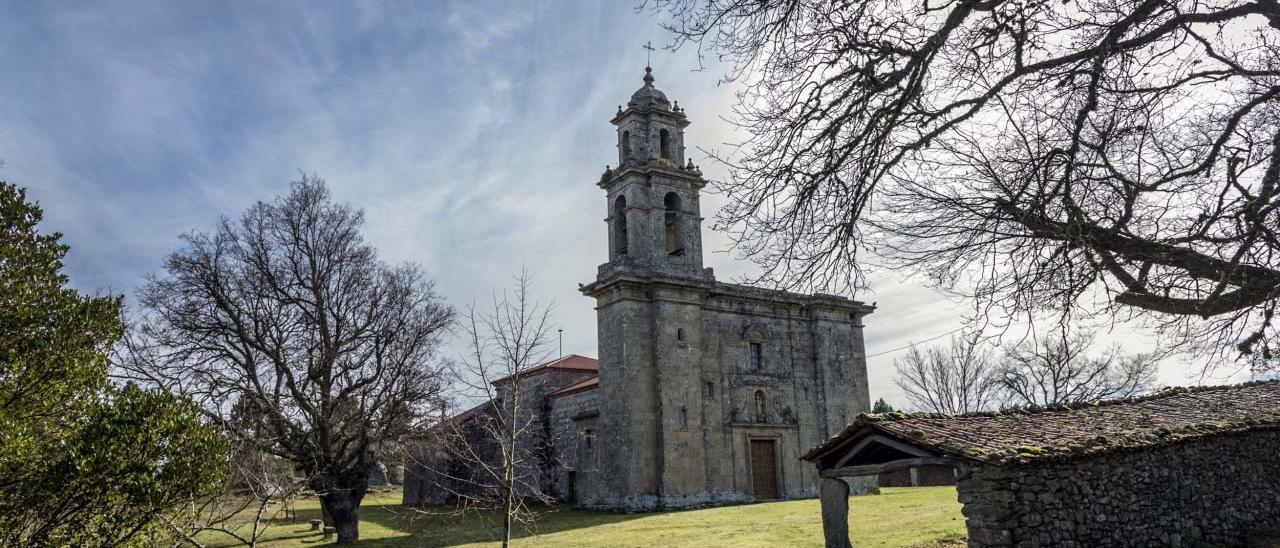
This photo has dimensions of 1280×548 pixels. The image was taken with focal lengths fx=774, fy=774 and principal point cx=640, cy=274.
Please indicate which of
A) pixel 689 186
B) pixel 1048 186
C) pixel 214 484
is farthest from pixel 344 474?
pixel 1048 186

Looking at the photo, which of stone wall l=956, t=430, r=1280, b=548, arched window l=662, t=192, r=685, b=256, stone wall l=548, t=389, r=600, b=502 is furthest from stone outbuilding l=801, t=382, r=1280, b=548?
stone wall l=548, t=389, r=600, b=502

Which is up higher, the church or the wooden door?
the church

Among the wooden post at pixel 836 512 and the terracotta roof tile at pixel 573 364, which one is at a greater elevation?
the terracotta roof tile at pixel 573 364

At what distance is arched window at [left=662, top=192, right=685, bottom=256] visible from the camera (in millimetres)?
28844

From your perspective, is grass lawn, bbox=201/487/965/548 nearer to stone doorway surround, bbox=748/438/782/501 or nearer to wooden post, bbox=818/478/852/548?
wooden post, bbox=818/478/852/548

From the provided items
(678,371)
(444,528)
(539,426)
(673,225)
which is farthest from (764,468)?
(444,528)

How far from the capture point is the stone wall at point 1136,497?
10297mm

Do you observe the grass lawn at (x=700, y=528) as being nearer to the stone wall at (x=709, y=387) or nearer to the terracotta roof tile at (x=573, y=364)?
the stone wall at (x=709, y=387)

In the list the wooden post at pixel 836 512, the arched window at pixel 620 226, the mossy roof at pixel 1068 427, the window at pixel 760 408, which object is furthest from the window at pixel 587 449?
the mossy roof at pixel 1068 427

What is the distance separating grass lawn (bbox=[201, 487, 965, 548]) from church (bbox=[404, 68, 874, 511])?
6.05ft

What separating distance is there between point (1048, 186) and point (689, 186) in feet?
69.7

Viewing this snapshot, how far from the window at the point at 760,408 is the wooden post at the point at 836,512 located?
15.7 metres

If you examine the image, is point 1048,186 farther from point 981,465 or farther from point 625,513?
point 625,513

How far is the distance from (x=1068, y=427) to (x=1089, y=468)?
4.87ft
